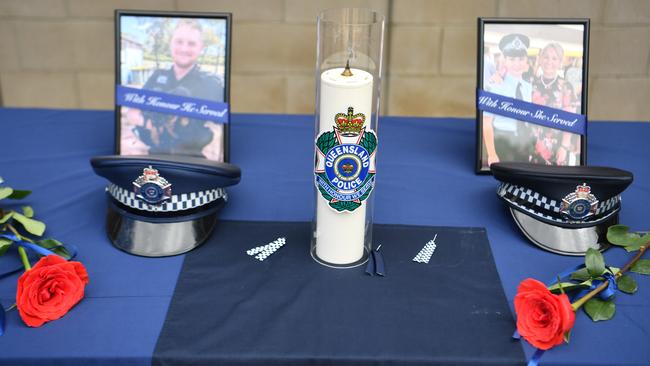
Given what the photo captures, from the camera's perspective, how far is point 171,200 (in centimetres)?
133

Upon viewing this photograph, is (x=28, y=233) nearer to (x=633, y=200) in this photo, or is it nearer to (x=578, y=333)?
(x=578, y=333)

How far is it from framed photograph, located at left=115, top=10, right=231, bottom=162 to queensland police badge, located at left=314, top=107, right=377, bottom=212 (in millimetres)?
535

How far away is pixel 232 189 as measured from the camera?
1.60 meters

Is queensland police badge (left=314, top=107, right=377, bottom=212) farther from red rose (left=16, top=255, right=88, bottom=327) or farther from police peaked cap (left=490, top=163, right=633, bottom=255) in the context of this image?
red rose (left=16, top=255, right=88, bottom=327)

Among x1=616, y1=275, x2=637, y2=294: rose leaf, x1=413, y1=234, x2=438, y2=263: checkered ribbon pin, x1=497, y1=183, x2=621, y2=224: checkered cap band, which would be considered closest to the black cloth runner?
x1=413, y1=234, x2=438, y2=263: checkered ribbon pin

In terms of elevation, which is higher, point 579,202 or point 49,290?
point 579,202

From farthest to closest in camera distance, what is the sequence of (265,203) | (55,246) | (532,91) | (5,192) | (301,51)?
(301,51)
(532,91)
(265,203)
(5,192)
(55,246)

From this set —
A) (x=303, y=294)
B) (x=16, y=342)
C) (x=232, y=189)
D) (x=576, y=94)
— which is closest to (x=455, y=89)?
(x=576, y=94)

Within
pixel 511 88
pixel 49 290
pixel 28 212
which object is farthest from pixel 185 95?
pixel 511 88

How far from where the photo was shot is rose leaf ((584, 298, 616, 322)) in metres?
1.14

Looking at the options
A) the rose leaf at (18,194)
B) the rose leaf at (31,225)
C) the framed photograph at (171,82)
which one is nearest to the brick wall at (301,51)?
the framed photograph at (171,82)

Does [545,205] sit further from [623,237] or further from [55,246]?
[55,246]

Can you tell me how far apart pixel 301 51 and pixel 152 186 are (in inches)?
49.6

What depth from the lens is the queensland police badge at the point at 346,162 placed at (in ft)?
3.92
